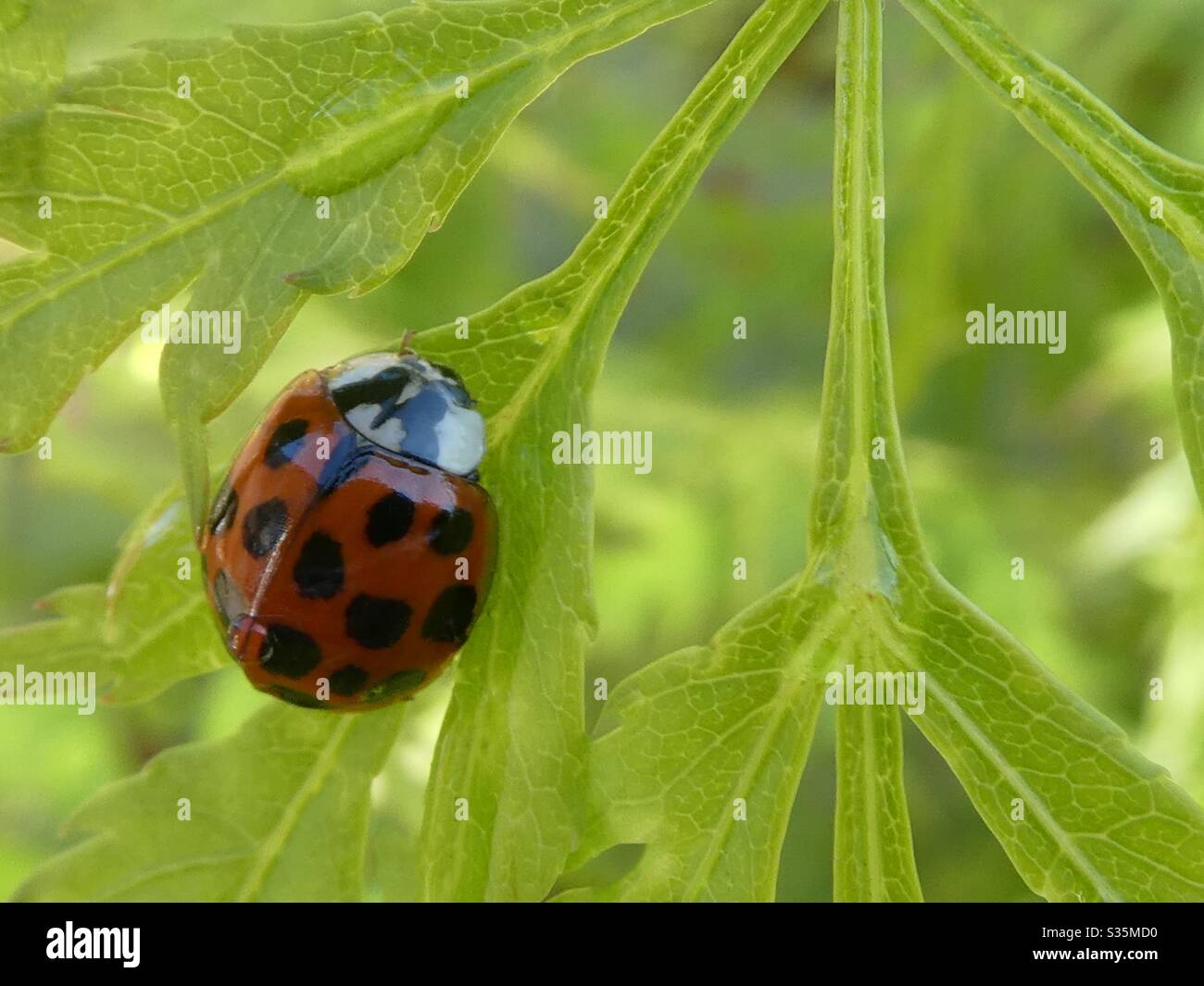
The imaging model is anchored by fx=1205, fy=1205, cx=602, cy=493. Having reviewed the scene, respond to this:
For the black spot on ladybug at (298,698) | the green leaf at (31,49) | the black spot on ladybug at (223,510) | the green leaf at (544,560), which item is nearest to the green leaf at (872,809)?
the green leaf at (544,560)

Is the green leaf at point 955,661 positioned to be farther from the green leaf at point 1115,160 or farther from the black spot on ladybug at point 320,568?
the black spot on ladybug at point 320,568

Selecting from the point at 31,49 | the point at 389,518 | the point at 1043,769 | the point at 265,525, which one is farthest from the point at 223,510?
the point at 1043,769

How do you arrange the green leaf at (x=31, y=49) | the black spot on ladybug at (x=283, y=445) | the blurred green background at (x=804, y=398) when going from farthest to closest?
1. the blurred green background at (x=804, y=398)
2. the black spot on ladybug at (x=283, y=445)
3. the green leaf at (x=31, y=49)

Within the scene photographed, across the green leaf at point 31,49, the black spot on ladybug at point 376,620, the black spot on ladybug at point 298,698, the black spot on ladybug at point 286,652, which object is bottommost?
the black spot on ladybug at point 298,698

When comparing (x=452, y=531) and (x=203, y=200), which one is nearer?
(x=203, y=200)

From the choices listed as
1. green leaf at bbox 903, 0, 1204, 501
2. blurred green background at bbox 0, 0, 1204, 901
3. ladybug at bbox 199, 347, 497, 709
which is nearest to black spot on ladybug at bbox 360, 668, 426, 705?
ladybug at bbox 199, 347, 497, 709

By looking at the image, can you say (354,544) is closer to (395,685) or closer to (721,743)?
(395,685)

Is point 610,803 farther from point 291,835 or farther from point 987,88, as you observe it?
point 987,88
